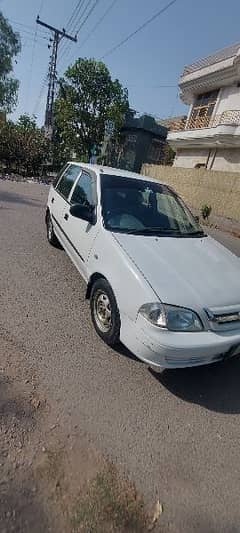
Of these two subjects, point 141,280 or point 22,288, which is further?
point 22,288

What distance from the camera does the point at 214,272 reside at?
9.74ft

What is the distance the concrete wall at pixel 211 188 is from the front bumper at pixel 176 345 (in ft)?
45.9

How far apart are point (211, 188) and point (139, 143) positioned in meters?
19.2

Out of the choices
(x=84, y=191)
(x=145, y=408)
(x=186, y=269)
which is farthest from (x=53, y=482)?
(x=84, y=191)

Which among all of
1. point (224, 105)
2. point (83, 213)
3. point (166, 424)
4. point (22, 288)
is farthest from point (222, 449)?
point (224, 105)

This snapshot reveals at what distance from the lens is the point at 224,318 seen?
2588mm

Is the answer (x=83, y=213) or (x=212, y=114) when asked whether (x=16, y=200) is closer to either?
(x=83, y=213)

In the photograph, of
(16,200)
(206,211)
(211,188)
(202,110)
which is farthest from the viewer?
(202,110)

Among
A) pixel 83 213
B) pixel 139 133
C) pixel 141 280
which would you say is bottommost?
pixel 141 280

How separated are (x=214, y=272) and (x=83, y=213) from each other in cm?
157

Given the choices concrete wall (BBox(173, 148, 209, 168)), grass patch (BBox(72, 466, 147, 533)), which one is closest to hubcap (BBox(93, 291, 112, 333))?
grass patch (BBox(72, 466, 147, 533))

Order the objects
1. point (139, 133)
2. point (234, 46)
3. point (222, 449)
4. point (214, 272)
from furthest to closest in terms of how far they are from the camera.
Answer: point (139, 133) → point (234, 46) → point (214, 272) → point (222, 449)

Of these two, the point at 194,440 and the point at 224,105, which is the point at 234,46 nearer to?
the point at 224,105

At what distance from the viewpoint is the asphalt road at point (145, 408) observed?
1.96 meters
